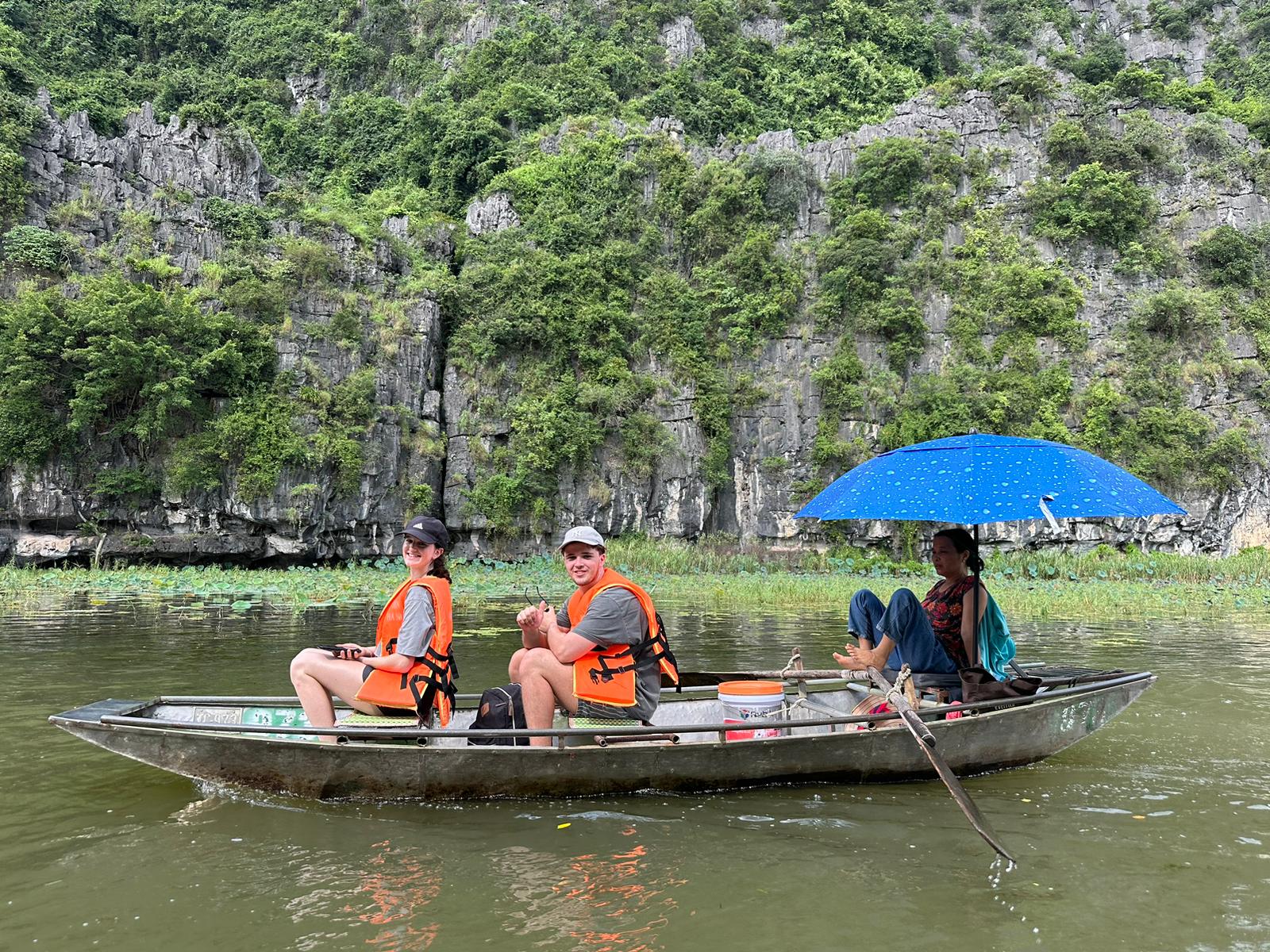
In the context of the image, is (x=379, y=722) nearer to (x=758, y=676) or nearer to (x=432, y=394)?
(x=758, y=676)

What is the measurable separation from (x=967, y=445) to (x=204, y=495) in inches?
928

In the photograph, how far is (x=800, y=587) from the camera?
55.5 ft

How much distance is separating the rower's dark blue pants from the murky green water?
850 millimetres

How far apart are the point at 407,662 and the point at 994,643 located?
381cm

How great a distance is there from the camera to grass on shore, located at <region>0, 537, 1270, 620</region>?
1494 cm

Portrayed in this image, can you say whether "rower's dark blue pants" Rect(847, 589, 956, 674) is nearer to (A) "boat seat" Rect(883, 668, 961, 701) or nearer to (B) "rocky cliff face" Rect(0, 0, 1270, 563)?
(A) "boat seat" Rect(883, 668, 961, 701)

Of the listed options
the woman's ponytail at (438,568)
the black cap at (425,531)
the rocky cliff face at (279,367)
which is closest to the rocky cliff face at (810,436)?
the rocky cliff face at (279,367)

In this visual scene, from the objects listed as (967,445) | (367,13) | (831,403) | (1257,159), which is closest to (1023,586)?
(831,403)

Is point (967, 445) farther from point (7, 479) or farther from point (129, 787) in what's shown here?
point (7, 479)

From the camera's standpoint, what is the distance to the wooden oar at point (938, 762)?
12.6ft

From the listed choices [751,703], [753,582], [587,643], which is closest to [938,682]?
[751,703]

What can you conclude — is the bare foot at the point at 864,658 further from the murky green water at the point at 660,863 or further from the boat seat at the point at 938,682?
the murky green water at the point at 660,863

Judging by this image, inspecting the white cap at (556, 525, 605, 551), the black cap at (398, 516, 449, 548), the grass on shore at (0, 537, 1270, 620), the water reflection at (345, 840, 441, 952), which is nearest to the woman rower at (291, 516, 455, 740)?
the black cap at (398, 516, 449, 548)

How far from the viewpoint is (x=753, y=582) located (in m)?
18.6
